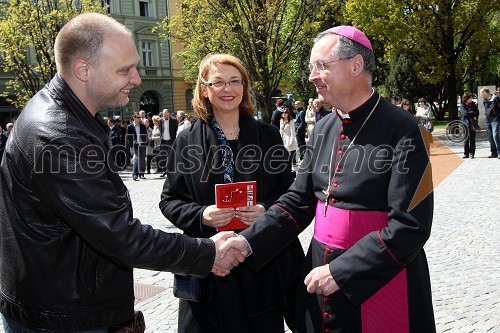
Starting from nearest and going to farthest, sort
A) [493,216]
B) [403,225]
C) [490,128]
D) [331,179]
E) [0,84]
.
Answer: [403,225] → [331,179] → [493,216] → [490,128] → [0,84]

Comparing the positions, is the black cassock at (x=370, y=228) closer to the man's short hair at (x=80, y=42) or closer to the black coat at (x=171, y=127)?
the man's short hair at (x=80, y=42)

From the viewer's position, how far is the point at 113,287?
6.89 ft

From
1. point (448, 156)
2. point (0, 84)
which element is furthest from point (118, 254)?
point (0, 84)

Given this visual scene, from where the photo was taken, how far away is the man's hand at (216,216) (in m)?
2.99

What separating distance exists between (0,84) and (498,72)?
109ft

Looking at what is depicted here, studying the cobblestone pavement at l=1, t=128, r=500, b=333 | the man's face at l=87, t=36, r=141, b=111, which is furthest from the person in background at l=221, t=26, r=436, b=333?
the cobblestone pavement at l=1, t=128, r=500, b=333

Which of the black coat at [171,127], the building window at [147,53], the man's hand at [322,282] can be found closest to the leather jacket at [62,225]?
the man's hand at [322,282]

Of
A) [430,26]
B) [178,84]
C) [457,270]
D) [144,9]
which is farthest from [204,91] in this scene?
[178,84]

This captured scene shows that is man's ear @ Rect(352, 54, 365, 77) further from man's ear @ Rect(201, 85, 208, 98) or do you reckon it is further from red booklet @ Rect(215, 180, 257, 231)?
man's ear @ Rect(201, 85, 208, 98)

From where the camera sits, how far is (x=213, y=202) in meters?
3.18

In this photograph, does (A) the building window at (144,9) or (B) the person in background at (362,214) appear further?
(A) the building window at (144,9)

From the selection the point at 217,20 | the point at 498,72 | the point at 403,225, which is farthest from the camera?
the point at 498,72

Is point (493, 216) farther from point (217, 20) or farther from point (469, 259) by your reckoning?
point (217, 20)

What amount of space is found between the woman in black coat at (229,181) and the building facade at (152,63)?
37222mm
